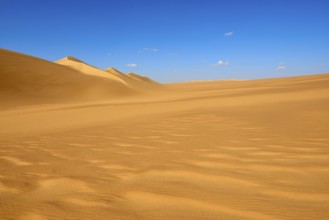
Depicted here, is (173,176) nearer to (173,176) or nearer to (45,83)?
(173,176)

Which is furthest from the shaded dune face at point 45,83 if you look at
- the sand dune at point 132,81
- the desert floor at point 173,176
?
the desert floor at point 173,176

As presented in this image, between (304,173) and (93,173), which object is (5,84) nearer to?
(93,173)

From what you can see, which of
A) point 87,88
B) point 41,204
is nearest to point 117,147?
point 41,204

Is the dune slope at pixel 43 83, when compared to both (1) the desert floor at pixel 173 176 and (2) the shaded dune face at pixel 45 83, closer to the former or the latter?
(2) the shaded dune face at pixel 45 83

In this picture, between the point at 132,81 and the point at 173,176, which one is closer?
the point at 173,176

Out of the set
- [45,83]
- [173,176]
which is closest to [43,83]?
[45,83]

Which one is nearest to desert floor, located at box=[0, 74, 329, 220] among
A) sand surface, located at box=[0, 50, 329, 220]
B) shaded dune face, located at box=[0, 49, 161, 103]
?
sand surface, located at box=[0, 50, 329, 220]

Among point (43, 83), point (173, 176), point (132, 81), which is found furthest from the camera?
point (132, 81)

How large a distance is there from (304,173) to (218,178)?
703mm

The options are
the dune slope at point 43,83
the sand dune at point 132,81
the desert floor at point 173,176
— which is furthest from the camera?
the sand dune at point 132,81

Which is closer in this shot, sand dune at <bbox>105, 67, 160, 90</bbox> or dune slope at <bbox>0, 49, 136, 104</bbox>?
dune slope at <bbox>0, 49, 136, 104</bbox>

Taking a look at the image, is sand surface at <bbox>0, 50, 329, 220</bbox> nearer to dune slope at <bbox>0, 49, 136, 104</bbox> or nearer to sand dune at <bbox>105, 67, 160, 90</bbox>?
dune slope at <bbox>0, 49, 136, 104</bbox>

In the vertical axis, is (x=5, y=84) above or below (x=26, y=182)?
above

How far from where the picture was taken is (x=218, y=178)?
194 centimetres
